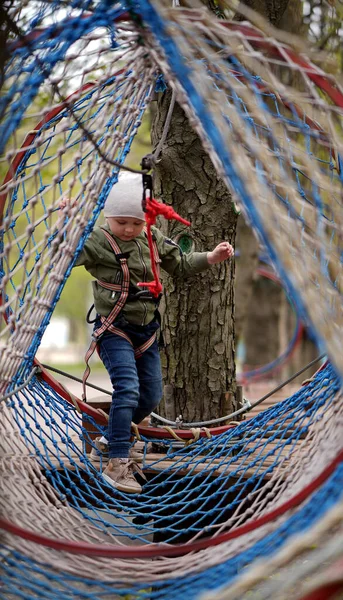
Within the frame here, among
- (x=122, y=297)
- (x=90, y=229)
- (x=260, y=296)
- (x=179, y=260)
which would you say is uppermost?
(x=260, y=296)

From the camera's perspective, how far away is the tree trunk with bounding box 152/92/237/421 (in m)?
4.51

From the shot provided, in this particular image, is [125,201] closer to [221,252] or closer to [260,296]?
[221,252]

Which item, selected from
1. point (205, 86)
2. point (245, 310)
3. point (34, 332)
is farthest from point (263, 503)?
point (245, 310)

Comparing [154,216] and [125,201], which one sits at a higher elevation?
[125,201]

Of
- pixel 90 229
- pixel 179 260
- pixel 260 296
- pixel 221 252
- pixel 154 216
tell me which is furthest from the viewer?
pixel 260 296

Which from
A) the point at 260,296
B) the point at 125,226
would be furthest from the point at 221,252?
the point at 260,296

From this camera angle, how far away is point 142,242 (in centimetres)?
400

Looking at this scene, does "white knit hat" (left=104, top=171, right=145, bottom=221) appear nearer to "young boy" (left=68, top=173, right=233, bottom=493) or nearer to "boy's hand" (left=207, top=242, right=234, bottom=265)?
"young boy" (left=68, top=173, right=233, bottom=493)

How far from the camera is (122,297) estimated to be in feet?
12.7

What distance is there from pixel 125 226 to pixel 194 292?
0.81 meters

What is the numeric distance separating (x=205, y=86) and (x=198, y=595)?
1597mm

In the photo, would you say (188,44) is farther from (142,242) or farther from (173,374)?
(173,374)

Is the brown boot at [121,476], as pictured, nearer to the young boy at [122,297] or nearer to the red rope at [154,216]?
the young boy at [122,297]

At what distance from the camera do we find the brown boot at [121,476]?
380 centimetres
